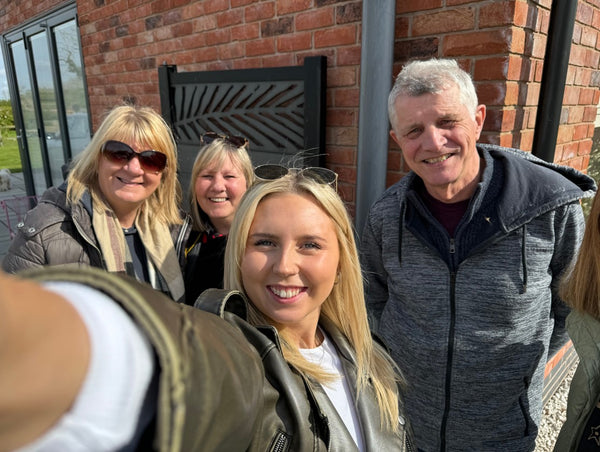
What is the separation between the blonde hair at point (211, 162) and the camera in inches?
91.9

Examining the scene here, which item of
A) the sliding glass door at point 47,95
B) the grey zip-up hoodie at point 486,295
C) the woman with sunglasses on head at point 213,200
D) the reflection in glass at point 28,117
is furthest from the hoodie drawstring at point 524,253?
the reflection in glass at point 28,117

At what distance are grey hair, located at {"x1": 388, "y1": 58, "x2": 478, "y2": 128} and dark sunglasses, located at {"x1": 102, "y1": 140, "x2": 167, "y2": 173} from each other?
131 cm

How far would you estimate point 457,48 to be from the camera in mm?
1951

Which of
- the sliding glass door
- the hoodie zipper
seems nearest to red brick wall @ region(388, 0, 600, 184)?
the hoodie zipper

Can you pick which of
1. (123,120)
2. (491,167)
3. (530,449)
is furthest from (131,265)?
(530,449)

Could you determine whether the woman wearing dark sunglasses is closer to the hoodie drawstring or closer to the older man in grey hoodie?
the older man in grey hoodie

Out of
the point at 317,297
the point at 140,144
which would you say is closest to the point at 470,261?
the point at 317,297

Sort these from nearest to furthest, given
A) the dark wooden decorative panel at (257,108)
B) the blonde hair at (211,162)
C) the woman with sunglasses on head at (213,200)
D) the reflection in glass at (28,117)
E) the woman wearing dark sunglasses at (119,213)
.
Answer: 1. the woman wearing dark sunglasses at (119,213)
2. the woman with sunglasses on head at (213,200)
3. the blonde hair at (211,162)
4. the dark wooden decorative panel at (257,108)
5. the reflection in glass at (28,117)

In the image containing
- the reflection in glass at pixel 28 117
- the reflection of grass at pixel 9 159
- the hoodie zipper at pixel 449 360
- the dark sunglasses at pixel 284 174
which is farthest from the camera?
the reflection of grass at pixel 9 159

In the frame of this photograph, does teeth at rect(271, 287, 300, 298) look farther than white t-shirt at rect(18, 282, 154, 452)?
Yes

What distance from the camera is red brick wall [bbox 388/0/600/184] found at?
6.04 ft

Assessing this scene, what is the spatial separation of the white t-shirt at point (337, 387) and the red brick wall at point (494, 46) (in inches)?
50.3

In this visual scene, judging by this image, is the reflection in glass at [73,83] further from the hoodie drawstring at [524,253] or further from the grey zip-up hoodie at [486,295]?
the hoodie drawstring at [524,253]

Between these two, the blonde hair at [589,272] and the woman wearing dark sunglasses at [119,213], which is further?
the woman wearing dark sunglasses at [119,213]
